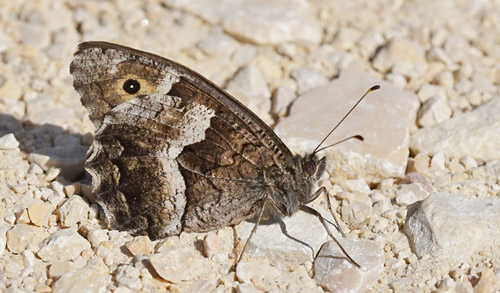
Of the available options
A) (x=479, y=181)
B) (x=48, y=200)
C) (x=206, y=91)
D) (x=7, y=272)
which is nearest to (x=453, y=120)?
(x=479, y=181)

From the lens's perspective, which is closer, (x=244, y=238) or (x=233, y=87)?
(x=244, y=238)

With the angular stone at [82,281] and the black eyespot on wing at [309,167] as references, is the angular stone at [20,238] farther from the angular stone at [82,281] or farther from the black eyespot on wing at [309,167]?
the black eyespot on wing at [309,167]

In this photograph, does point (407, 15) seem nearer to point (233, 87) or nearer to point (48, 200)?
point (233, 87)

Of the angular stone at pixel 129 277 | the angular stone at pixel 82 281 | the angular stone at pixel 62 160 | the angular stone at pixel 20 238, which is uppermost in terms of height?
the angular stone at pixel 62 160

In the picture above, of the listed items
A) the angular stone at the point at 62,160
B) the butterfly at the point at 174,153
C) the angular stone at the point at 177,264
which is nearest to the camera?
the angular stone at the point at 177,264

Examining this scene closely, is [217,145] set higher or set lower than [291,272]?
higher

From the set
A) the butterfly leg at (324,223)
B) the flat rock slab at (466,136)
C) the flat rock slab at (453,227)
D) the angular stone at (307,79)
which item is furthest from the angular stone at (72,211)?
the flat rock slab at (466,136)
